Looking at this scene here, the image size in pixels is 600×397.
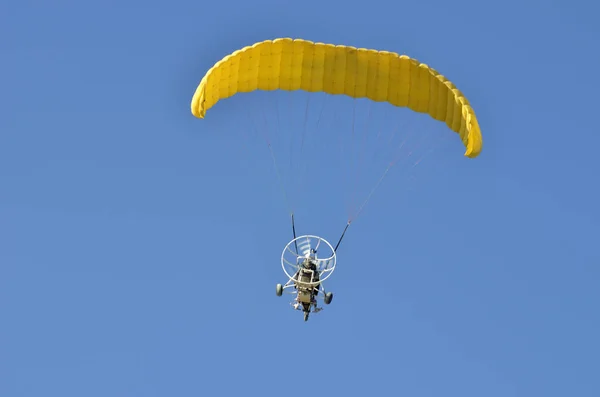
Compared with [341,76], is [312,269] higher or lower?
lower

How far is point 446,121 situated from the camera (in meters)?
37.7

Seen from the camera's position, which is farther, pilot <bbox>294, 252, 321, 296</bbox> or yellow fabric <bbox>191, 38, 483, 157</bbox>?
yellow fabric <bbox>191, 38, 483, 157</bbox>

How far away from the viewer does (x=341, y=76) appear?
3759 cm

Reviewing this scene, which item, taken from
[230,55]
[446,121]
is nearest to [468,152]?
[446,121]

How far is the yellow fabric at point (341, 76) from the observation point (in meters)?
37.1

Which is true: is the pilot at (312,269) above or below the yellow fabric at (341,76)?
below

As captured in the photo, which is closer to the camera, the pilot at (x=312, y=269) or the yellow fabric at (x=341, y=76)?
the pilot at (x=312, y=269)

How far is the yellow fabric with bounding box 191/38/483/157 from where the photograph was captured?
37.1m

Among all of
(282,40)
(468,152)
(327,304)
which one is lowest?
(327,304)

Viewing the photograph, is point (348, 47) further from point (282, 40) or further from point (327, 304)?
point (327, 304)

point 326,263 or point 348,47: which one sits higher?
point 348,47

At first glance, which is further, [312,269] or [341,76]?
[341,76]

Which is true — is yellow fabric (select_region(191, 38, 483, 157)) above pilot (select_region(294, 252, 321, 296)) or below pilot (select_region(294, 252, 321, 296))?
above

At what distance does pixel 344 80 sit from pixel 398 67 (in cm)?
141
